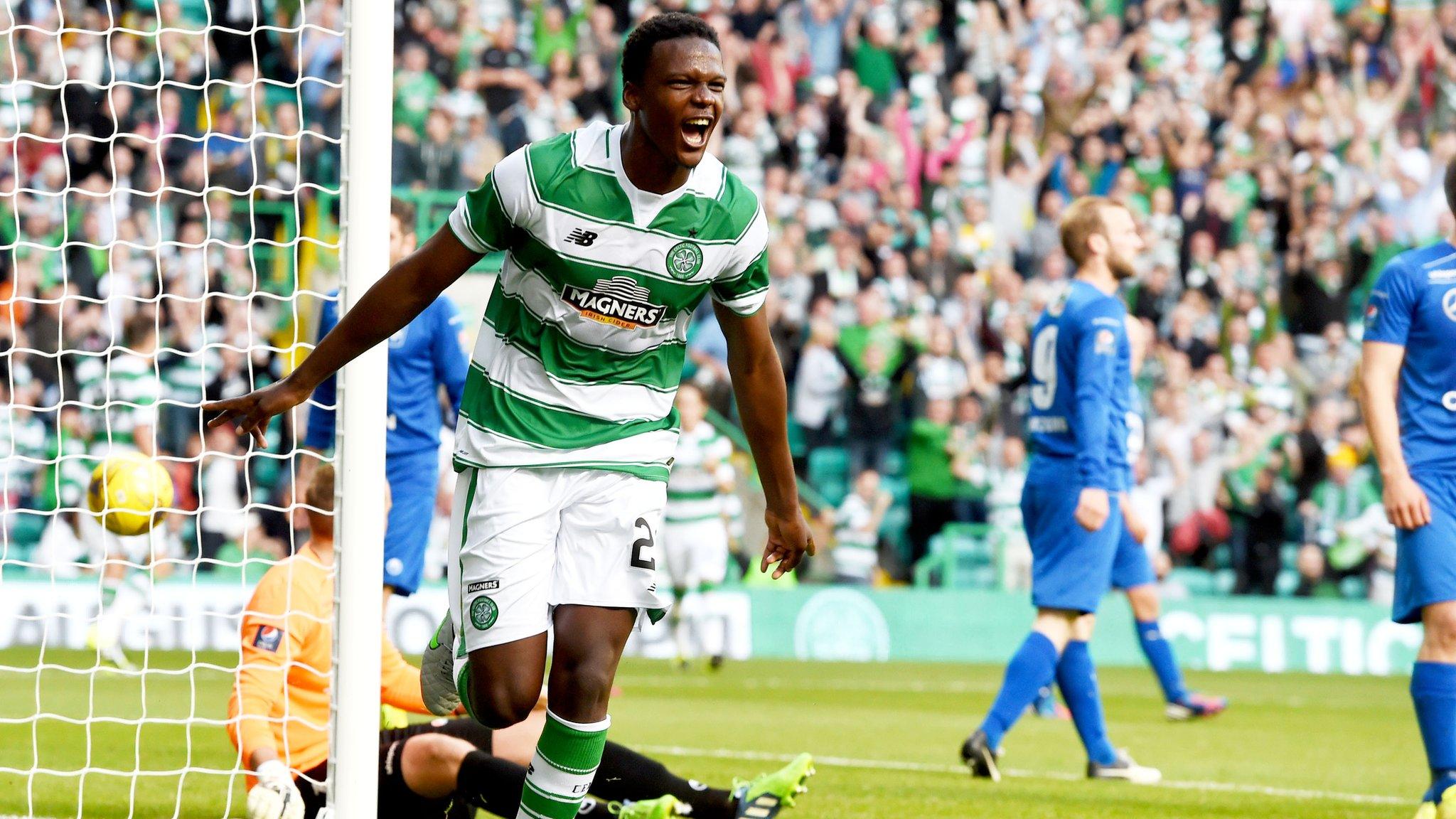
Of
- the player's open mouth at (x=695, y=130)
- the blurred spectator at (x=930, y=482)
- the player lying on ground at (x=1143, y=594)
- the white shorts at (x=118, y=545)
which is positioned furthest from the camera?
the blurred spectator at (x=930, y=482)

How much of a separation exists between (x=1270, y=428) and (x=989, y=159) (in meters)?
3.99

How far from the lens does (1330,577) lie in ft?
51.9

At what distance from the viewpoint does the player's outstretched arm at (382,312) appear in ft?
14.0

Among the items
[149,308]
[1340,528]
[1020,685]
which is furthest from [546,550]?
[1340,528]

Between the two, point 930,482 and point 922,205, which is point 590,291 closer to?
point 930,482

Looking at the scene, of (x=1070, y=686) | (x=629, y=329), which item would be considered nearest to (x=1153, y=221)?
(x=1070, y=686)

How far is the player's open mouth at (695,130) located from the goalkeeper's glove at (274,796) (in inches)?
85.4

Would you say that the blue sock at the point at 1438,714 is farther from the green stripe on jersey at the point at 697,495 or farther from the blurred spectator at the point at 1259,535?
the blurred spectator at the point at 1259,535

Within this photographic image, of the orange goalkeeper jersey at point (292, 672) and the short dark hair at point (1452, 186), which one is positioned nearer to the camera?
the orange goalkeeper jersey at point (292, 672)

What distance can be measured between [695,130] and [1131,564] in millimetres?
5732

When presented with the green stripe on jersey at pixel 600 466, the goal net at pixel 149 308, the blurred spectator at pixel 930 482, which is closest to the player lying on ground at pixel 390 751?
the green stripe on jersey at pixel 600 466

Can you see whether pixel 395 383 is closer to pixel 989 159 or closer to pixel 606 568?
pixel 606 568

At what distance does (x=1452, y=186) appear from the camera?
18.8 feet

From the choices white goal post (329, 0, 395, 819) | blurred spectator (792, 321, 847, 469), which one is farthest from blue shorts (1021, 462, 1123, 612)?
blurred spectator (792, 321, 847, 469)
